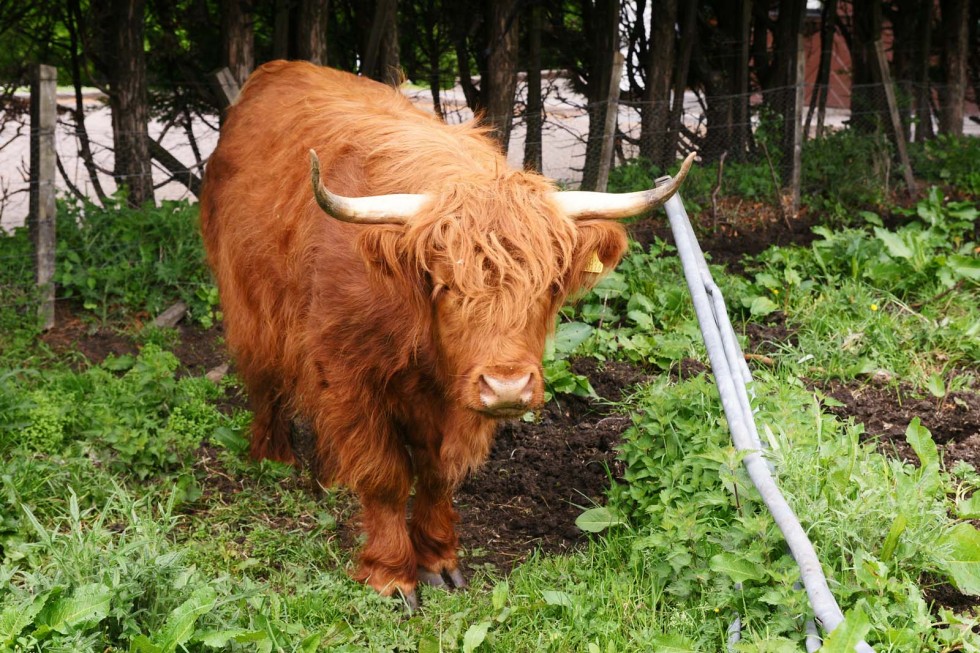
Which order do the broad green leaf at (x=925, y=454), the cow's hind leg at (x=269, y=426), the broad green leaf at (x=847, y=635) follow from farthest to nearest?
the cow's hind leg at (x=269, y=426) < the broad green leaf at (x=925, y=454) < the broad green leaf at (x=847, y=635)

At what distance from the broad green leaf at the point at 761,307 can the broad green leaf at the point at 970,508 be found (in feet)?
7.79

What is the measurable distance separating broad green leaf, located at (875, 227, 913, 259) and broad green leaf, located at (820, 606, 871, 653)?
405cm

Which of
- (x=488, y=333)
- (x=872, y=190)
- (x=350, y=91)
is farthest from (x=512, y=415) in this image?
(x=872, y=190)

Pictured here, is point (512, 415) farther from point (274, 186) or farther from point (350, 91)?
point (350, 91)

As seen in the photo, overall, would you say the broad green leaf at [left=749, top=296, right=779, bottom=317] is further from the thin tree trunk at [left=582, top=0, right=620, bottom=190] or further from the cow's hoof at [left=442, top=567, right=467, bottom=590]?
the cow's hoof at [left=442, top=567, right=467, bottom=590]

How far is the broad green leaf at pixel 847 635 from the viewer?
7.74ft

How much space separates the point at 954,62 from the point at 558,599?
10457 millimetres

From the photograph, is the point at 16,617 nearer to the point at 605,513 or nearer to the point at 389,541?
the point at 389,541

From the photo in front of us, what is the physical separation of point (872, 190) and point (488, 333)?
6.37m

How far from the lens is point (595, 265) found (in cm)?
320

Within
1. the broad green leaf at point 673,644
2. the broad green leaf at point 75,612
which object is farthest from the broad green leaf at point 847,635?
the broad green leaf at point 75,612

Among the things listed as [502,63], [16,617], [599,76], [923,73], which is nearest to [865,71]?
[923,73]

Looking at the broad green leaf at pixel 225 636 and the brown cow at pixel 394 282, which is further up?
the brown cow at pixel 394 282

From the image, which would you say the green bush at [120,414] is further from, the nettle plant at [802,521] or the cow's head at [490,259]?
the nettle plant at [802,521]
